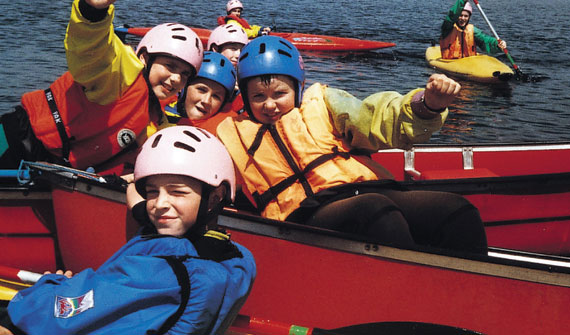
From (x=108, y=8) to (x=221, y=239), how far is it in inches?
56.3

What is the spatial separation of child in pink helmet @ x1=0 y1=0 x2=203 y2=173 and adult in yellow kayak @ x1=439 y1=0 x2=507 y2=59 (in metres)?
12.2

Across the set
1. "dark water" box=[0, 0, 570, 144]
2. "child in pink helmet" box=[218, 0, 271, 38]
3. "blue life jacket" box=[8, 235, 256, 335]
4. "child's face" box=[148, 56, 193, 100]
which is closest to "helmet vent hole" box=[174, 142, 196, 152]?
"blue life jacket" box=[8, 235, 256, 335]

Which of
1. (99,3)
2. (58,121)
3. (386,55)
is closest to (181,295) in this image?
(99,3)

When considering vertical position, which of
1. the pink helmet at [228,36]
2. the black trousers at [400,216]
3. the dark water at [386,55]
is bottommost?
the dark water at [386,55]

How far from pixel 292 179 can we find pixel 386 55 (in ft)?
56.1

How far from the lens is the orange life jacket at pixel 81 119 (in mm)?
3699

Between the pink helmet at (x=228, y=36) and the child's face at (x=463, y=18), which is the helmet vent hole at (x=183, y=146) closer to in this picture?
the pink helmet at (x=228, y=36)

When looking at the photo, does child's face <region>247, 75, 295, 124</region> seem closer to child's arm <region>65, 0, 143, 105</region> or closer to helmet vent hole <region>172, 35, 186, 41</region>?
helmet vent hole <region>172, 35, 186, 41</region>

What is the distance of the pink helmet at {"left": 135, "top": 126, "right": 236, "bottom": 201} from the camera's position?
8.54ft

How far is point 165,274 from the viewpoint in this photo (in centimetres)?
228

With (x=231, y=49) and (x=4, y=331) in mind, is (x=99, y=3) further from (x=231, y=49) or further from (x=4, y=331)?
(x=231, y=49)

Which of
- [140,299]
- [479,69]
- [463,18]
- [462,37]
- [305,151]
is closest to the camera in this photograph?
[140,299]

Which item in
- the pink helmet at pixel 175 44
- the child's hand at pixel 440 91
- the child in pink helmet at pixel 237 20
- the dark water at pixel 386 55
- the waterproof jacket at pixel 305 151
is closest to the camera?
the child's hand at pixel 440 91

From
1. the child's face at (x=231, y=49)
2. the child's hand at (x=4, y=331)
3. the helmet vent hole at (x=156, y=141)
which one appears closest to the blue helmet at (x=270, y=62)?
the helmet vent hole at (x=156, y=141)
